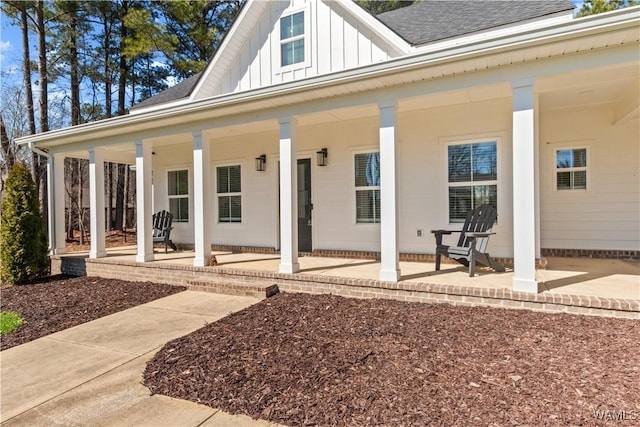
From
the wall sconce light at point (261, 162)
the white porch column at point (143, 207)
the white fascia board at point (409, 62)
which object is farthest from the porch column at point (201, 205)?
the wall sconce light at point (261, 162)

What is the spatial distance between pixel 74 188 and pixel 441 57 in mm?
15344

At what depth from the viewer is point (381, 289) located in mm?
4602

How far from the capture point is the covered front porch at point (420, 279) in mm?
3801

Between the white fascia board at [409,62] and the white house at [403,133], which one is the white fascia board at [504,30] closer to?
the white house at [403,133]

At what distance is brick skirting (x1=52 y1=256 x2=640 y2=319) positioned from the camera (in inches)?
143

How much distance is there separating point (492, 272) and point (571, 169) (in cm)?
268

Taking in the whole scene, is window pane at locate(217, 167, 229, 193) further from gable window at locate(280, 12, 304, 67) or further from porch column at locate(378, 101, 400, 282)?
porch column at locate(378, 101, 400, 282)

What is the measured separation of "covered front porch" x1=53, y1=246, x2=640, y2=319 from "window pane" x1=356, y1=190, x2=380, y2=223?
0.83 m

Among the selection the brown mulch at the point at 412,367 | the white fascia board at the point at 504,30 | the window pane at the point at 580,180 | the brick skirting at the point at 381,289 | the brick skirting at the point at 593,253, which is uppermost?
the white fascia board at the point at 504,30

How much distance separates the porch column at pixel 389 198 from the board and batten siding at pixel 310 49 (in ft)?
6.99

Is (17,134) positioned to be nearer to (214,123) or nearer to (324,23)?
(214,123)

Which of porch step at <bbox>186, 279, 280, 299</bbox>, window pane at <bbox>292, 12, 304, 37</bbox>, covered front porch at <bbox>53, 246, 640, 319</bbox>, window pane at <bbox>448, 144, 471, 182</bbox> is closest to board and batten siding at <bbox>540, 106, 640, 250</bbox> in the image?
covered front porch at <bbox>53, 246, 640, 319</bbox>

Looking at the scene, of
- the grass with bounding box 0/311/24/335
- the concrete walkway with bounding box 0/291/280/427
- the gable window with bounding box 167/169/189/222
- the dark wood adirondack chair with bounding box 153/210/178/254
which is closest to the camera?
the concrete walkway with bounding box 0/291/280/427

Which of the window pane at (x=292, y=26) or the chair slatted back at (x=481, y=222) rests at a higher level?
the window pane at (x=292, y=26)
